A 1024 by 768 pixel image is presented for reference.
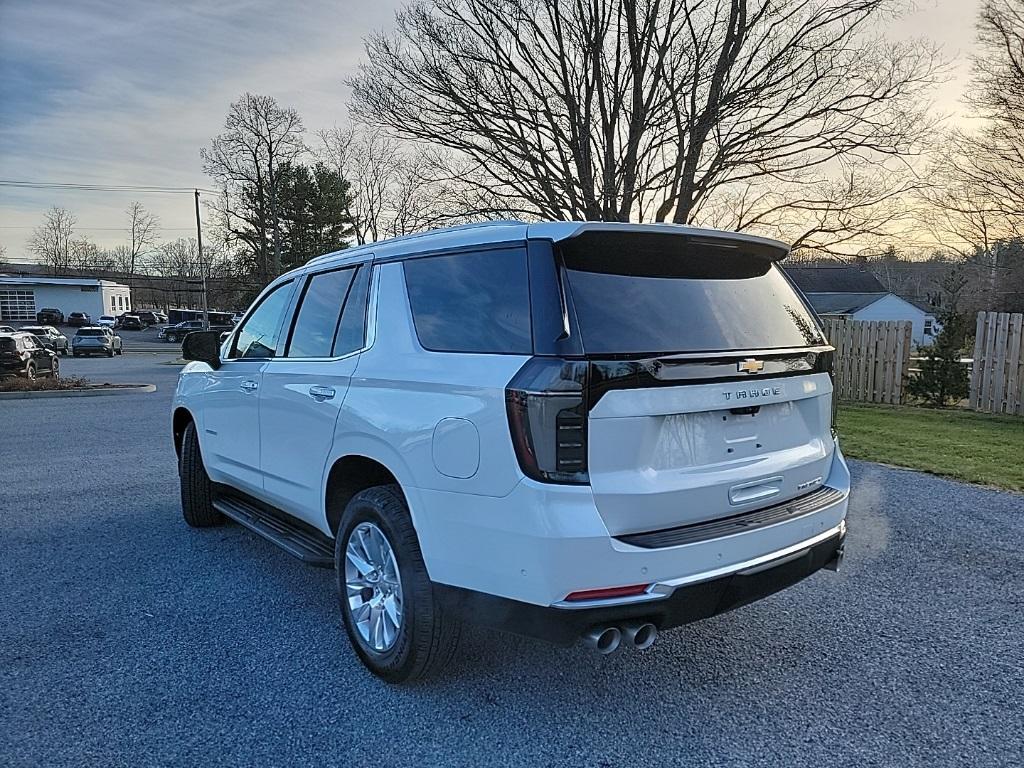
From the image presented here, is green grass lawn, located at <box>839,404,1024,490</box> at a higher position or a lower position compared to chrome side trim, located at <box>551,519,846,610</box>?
lower

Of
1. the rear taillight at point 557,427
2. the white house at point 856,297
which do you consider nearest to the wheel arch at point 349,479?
the rear taillight at point 557,427

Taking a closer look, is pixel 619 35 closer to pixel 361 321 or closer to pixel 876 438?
pixel 876 438

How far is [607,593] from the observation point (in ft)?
7.61

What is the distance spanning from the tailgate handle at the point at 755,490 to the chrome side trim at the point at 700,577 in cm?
22

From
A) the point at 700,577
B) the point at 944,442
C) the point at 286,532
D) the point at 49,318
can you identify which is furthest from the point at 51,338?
the point at 700,577

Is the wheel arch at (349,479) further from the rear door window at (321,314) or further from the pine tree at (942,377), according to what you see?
the pine tree at (942,377)

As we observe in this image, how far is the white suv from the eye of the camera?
2.32 metres

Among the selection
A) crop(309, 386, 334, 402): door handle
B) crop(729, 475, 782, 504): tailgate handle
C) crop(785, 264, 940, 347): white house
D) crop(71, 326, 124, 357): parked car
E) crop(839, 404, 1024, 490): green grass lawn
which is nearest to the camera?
crop(729, 475, 782, 504): tailgate handle

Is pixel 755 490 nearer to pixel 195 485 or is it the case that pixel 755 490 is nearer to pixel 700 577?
pixel 700 577

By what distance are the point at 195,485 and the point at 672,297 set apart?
13.3 ft

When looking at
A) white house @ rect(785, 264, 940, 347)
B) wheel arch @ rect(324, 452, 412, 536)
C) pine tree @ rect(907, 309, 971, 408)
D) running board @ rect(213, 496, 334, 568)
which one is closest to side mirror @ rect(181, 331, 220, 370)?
running board @ rect(213, 496, 334, 568)

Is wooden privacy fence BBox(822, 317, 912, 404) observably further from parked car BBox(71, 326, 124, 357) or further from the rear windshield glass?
parked car BBox(71, 326, 124, 357)

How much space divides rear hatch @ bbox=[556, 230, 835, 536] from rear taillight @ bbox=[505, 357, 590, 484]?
0.04 metres

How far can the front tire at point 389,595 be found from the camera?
273 centimetres
